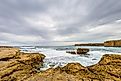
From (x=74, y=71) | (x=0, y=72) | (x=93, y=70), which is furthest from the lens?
(x=93, y=70)

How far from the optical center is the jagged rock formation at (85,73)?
8.81 m

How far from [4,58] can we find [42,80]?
868 centimetres

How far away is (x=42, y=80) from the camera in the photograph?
8.41 meters

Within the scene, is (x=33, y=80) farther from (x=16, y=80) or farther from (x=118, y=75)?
(x=118, y=75)

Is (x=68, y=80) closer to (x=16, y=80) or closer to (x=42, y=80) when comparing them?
(x=42, y=80)

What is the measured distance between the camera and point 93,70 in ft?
37.5

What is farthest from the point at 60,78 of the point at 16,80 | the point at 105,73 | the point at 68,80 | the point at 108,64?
the point at 108,64

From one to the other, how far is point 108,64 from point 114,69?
143 centimetres

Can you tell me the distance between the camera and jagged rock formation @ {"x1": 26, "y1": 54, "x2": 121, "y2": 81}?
8812 millimetres

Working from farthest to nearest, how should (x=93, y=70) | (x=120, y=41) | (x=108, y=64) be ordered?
(x=120, y=41)
(x=108, y=64)
(x=93, y=70)

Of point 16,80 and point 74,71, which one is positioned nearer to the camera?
point 16,80

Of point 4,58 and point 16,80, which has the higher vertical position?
point 4,58

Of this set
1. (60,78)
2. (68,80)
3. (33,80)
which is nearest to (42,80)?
(33,80)

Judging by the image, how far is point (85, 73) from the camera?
400 inches
